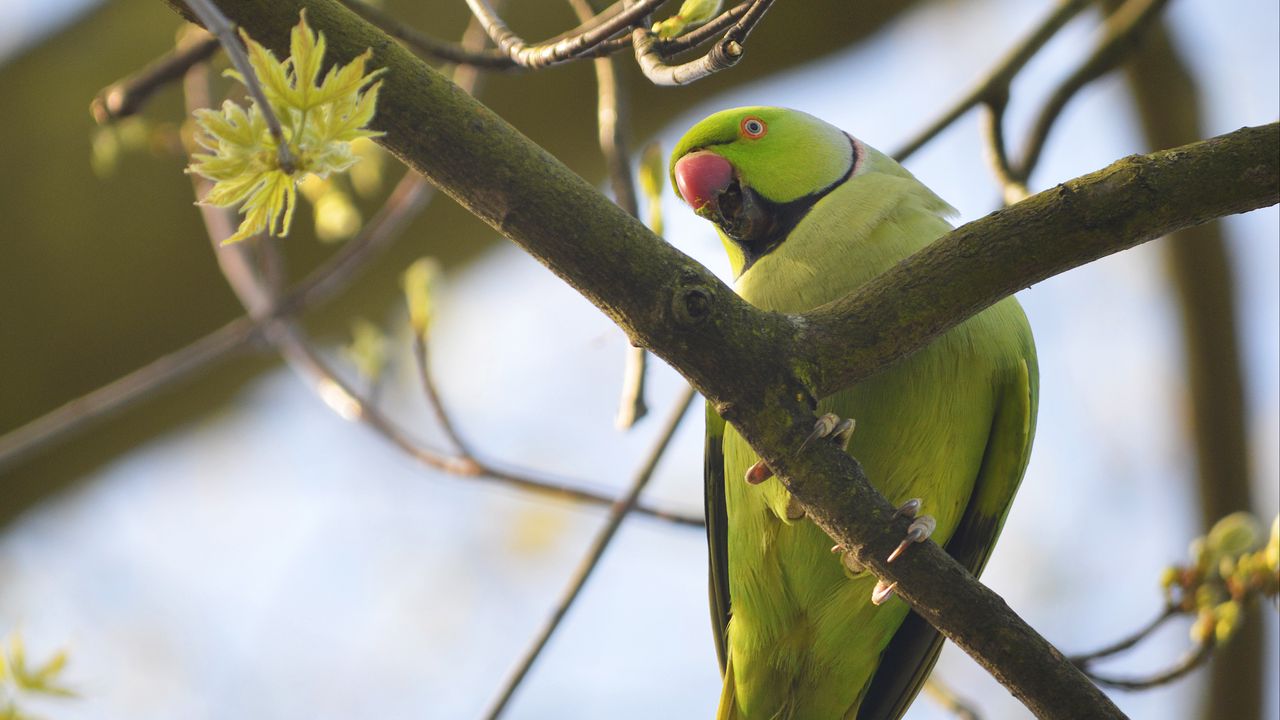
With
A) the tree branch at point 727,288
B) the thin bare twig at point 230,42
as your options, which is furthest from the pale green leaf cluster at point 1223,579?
the thin bare twig at point 230,42

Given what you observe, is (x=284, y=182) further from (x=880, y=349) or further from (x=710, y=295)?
(x=880, y=349)

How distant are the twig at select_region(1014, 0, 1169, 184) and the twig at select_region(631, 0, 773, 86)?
1346mm

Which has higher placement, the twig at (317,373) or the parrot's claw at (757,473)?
the twig at (317,373)

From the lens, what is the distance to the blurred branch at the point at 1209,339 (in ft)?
8.45

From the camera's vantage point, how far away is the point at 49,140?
8.79ft

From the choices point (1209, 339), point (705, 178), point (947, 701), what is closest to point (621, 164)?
point (705, 178)

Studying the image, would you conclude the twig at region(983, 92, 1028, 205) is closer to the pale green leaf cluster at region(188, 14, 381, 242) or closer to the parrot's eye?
the parrot's eye

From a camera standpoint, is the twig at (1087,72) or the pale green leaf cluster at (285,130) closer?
the pale green leaf cluster at (285,130)

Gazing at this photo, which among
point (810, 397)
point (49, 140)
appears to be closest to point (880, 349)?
point (810, 397)

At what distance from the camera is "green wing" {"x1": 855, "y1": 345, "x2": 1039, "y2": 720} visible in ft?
6.06

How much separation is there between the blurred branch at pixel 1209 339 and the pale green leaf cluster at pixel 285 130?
2.24 metres

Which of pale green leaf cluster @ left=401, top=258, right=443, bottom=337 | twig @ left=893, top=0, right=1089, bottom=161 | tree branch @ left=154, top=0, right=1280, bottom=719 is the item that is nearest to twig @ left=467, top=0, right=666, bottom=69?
tree branch @ left=154, top=0, right=1280, bottom=719

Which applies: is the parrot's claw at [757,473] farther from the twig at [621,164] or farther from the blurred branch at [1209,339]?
the blurred branch at [1209,339]

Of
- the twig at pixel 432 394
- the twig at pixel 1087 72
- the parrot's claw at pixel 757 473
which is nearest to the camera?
the parrot's claw at pixel 757 473
